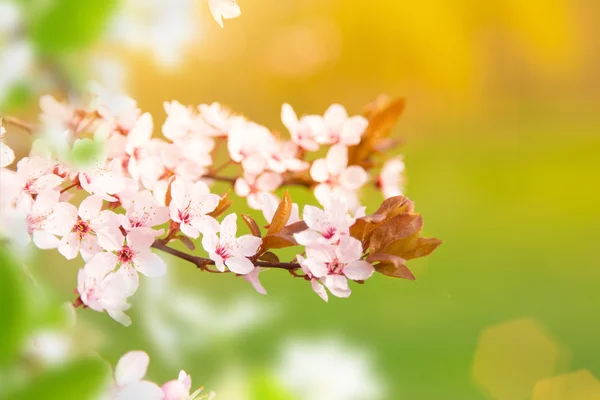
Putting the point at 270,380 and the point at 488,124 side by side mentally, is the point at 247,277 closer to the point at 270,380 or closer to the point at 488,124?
the point at 270,380

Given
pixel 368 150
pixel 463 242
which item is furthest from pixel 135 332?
pixel 463 242

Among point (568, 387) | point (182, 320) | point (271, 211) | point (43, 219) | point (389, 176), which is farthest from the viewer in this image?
point (568, 387)

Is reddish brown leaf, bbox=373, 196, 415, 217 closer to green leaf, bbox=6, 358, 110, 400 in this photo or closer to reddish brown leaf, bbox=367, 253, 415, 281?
reddish brown leaf, bbox=367, 253, 415, 281

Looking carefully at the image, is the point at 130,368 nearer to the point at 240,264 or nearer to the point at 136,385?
the point at 136,385

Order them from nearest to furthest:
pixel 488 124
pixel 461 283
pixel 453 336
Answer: pixel 453 336
pixel 461 283
pixel 488 124

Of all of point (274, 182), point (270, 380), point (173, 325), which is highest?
point (270, 380)

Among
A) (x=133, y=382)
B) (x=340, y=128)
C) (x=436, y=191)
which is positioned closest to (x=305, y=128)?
(x=340, y=128)

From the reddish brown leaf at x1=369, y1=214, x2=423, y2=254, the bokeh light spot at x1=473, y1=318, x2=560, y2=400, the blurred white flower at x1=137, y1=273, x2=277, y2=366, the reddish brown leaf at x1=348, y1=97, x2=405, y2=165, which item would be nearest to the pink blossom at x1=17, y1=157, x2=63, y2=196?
the reddish brown leaf at x1=369, y1=214, x2=423, y2=254
